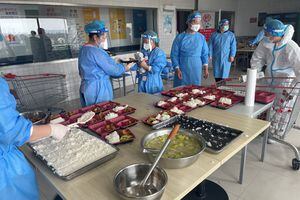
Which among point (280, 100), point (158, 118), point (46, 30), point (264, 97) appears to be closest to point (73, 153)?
point (158, 118)

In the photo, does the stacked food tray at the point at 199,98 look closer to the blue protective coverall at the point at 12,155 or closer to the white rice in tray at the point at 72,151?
the white rice in tray at the point at 72,151

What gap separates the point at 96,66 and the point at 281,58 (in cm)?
177

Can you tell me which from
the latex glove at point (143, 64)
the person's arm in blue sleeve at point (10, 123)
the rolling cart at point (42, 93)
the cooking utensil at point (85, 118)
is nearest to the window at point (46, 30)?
the rolling cart at point (42, 93)

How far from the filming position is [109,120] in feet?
5.03

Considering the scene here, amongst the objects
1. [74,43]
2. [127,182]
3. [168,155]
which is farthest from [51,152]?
[74,43]

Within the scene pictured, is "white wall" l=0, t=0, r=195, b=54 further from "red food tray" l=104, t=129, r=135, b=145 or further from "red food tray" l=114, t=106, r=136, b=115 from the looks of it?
"red food tray" l=104, t=129, r=135, b=145

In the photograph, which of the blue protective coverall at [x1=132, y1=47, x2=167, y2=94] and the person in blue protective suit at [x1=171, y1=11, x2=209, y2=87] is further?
→ the person in blue protective suit at [x1=171, y1=11, x2=209, y2=87]

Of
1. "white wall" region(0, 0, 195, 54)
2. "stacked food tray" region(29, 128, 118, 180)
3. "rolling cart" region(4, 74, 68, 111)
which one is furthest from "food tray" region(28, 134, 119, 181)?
"white wall" region(0, 0, 195, 54)

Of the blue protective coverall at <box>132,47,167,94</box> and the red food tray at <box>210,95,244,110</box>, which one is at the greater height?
the blue protective coverall at <box>132,47,167,94</box>

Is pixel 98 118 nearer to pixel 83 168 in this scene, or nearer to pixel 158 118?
pixel 158 118

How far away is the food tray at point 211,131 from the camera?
118 centimetres

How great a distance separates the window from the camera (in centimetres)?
367

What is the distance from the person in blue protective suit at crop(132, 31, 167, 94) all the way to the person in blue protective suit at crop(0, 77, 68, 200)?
167cm

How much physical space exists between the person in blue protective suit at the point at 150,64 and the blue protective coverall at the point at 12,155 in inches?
68.3
